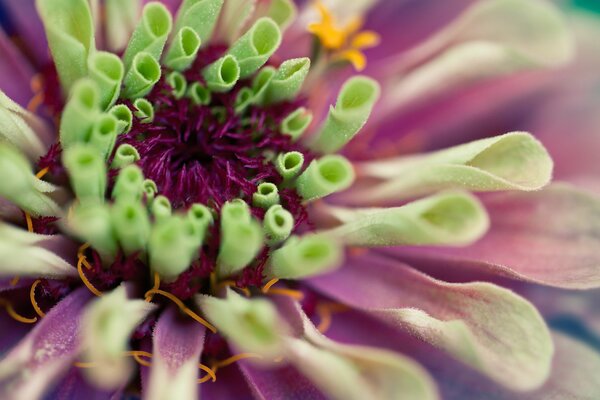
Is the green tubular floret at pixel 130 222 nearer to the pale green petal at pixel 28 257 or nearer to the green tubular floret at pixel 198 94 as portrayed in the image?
the pale green petal at pixel 28 257

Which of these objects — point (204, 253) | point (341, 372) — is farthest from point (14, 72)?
point (341, 372)

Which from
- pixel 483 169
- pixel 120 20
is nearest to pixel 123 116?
pixel 120 20

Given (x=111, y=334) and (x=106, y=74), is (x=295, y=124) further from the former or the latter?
(x=111, y=334)

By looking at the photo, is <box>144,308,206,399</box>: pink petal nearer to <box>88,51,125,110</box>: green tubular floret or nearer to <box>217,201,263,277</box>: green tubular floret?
<box>217,201,263,277</box>: green tubular floret

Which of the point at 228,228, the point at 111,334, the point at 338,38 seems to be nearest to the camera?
the point at 111,334

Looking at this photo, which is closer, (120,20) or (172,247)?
(172,247)

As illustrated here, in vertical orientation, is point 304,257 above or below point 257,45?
below

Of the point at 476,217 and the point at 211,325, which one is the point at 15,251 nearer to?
the point at 211,325
